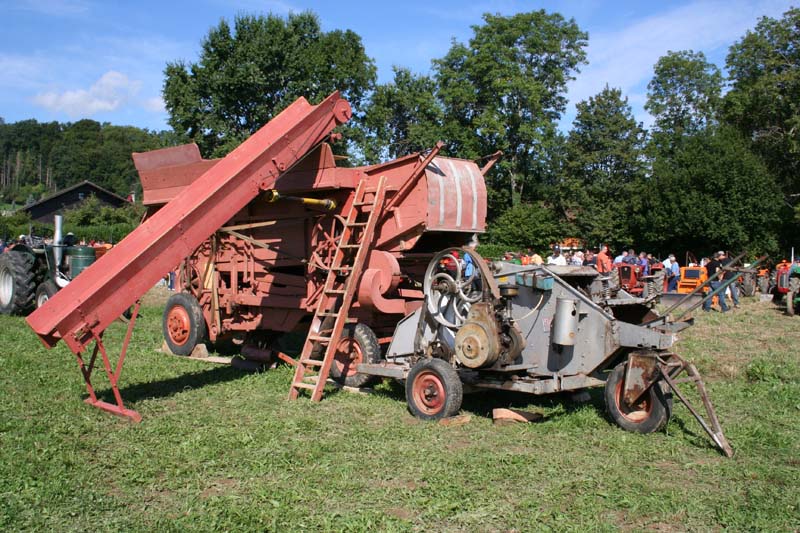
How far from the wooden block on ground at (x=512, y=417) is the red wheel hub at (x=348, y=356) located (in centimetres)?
248

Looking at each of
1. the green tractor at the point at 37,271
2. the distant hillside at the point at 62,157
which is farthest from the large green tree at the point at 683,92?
the distant hillside at the point at 62,157

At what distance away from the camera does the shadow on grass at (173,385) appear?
27.4ft

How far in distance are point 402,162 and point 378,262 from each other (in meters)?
1.41

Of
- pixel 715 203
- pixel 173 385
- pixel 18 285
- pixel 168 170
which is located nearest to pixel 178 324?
pixel 173 385

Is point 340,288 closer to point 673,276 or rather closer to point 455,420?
point 455,420

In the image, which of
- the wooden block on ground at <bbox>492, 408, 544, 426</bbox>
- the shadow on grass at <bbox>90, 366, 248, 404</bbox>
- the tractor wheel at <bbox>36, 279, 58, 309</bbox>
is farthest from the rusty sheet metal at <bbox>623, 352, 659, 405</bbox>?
the tractor wheel at <bbox>36, 279, 58, 309</bbox>

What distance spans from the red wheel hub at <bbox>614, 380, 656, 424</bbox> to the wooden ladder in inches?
137

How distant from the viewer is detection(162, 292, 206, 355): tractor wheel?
11.2 metres

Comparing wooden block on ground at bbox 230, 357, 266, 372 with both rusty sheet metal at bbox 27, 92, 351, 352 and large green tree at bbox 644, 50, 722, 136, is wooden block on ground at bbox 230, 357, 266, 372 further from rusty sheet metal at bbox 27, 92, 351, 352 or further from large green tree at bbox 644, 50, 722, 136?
large green tree at bbox 644, 50, 722, 136

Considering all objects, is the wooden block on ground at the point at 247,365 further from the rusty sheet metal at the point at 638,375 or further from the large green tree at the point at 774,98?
the large green tree at the point at 774,98

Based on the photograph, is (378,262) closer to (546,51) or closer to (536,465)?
(536,465)

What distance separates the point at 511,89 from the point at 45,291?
107 feet

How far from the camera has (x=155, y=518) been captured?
4.83 m

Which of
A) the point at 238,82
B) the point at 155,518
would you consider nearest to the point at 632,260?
the point at 155,518
